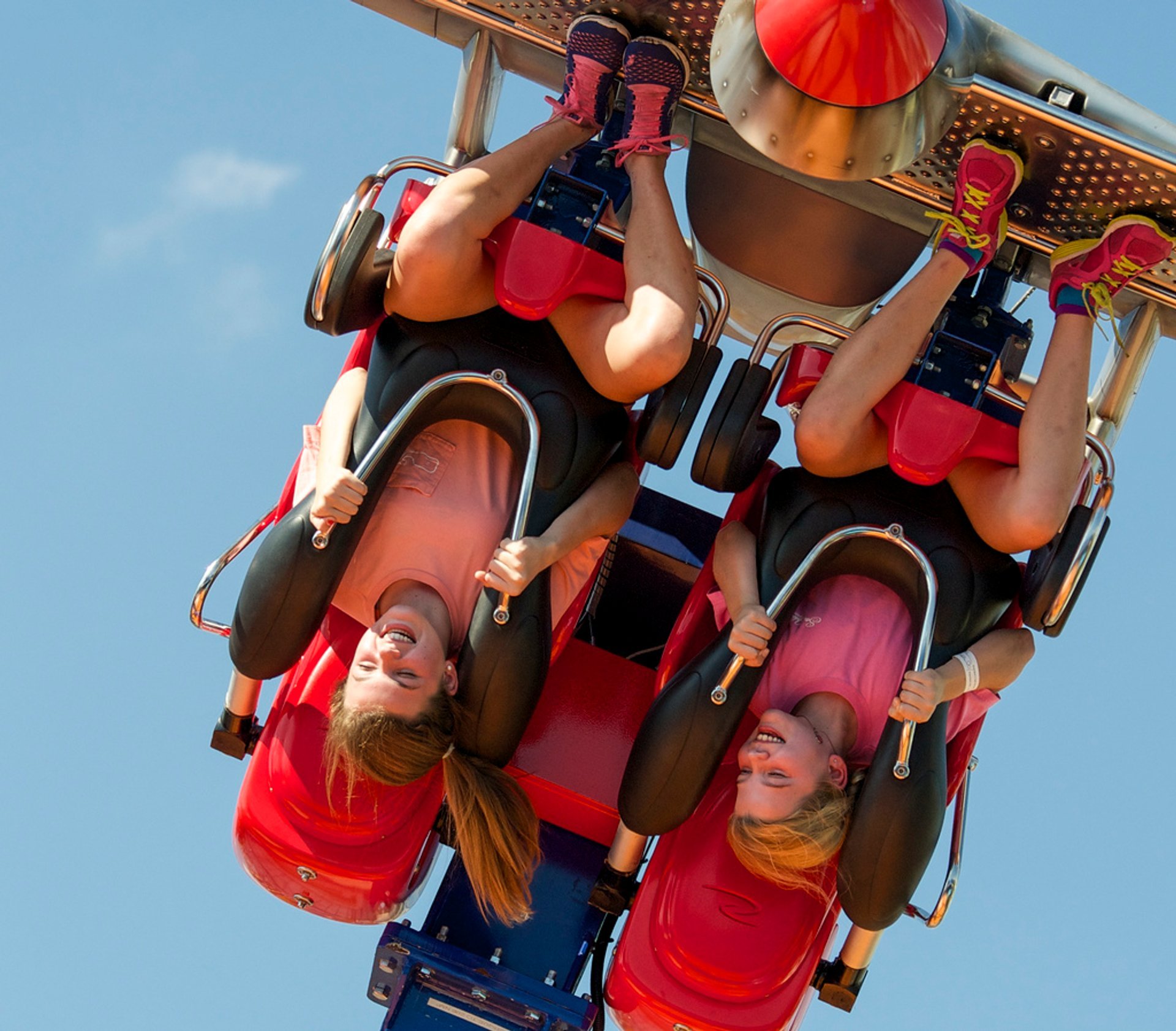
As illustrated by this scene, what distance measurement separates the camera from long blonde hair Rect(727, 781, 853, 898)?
3.29 metres

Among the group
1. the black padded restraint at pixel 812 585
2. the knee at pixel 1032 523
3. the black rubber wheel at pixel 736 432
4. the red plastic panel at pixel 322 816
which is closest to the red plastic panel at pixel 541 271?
the black rubber wheel at pixel 736 432

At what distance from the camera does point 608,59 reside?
12.4ft

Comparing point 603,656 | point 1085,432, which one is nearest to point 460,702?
point 603,656

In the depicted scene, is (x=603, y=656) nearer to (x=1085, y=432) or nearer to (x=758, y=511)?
(x=758, y=511)

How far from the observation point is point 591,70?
3.76 metres

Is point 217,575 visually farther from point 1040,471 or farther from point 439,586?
point 1040,471

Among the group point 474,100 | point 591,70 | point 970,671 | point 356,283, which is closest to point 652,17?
point 591,70

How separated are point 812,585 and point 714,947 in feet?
2.51

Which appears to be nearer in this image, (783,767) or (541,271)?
(783,767)

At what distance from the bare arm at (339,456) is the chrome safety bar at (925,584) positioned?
2.67 feet

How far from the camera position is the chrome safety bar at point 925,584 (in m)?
3.26

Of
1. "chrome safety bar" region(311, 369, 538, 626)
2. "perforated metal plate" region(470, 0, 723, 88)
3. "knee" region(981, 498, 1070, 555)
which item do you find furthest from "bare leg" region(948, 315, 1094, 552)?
"perforated metal plate" region(470, 0, 723, 88)

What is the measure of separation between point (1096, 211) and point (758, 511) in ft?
3.28

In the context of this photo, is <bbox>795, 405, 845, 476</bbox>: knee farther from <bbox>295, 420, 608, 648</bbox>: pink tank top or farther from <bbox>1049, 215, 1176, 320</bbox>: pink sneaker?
<bbox>1049, 215, 1176, 320</bbox>: pink sneaker
